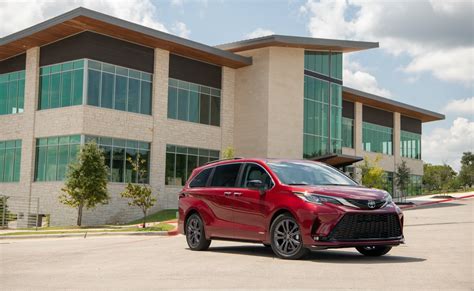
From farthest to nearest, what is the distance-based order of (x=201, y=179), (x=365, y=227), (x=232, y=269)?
(x=201, y=179) → (x=365, y=227) → (x=232, y=269)

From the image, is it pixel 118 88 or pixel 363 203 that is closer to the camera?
pixel 363 203

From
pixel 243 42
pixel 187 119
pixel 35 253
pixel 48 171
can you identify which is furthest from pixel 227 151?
pixel 35 253

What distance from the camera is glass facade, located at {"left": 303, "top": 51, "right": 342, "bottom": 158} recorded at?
44.0 metres

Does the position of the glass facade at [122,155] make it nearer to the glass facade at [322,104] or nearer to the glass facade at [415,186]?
the glass facade at [322,104]

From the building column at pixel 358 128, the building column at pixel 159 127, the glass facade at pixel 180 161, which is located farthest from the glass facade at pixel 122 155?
the building column at pixel 358 128

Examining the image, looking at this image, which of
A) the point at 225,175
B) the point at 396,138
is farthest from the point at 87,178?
the point at 396,138

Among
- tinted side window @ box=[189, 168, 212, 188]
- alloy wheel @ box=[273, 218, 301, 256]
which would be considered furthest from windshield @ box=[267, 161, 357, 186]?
tinted side window @ box=[189, 168, 212, 188]

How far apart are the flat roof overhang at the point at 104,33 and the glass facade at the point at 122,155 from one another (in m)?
5.73

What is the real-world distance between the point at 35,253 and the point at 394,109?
5242 cm

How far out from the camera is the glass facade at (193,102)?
3981cm

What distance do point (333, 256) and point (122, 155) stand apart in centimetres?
2580

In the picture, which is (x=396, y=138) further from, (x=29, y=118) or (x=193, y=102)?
(x=29, y=118)

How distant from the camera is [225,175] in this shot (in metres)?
13.4

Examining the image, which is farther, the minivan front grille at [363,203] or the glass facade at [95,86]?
the glass facade at [95,86]
